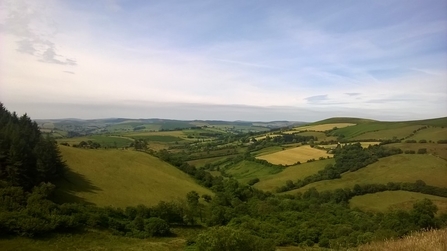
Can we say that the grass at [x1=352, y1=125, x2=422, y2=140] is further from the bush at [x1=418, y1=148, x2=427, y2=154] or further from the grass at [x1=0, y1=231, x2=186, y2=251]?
the grass at [x1=0, y1=231, x2=186, y2=251]

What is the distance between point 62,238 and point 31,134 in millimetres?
30485

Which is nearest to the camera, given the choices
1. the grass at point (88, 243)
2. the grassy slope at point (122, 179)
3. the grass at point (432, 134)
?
the grass at point (88, 243)

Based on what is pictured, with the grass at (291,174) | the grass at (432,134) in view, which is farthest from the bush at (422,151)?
the grass at (291,174)

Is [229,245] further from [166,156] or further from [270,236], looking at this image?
[166,156]

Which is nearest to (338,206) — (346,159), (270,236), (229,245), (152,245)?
(270,236)

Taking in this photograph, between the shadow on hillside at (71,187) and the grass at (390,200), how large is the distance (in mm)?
63836

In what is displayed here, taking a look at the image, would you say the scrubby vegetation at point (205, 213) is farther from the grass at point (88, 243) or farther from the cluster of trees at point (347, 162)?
the cluster of trees at point (347, 162)

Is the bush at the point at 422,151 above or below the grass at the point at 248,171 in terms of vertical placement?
above

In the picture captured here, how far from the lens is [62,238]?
4456 cm

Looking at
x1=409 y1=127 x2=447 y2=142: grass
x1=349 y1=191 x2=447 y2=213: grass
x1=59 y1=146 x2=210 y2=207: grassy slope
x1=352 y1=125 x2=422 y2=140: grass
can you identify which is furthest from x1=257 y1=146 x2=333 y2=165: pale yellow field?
x1=59 y1=146 x2=210 y2=207: grassy slope

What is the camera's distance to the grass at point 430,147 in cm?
10175

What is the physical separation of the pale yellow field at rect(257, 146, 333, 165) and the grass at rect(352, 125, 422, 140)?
3347cm

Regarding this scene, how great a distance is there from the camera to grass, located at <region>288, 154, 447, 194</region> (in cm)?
8919

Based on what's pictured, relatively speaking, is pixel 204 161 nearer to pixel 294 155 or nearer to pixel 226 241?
pixel 294 155
